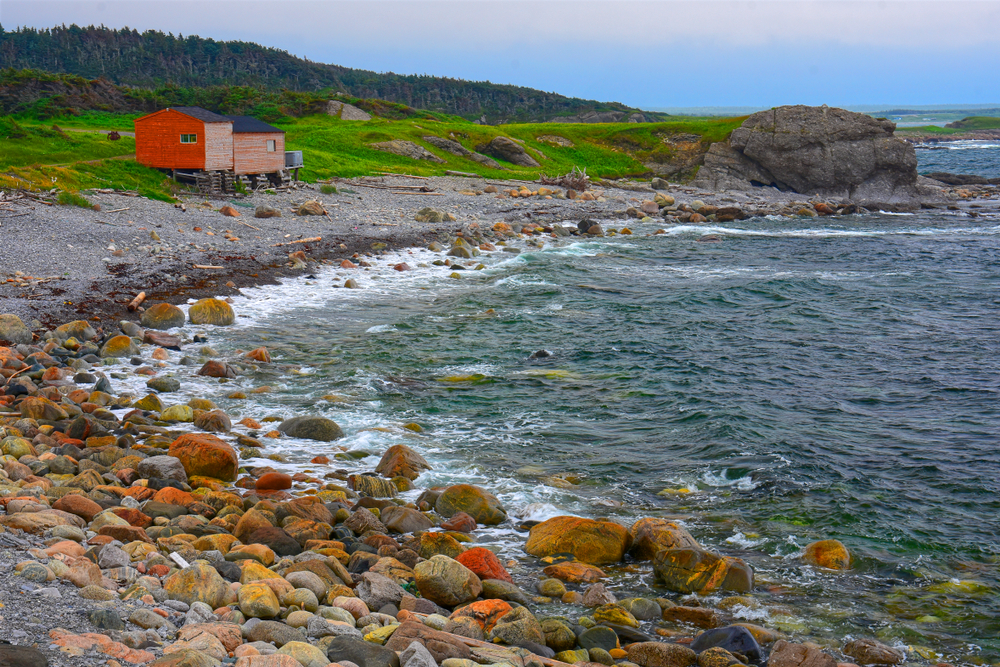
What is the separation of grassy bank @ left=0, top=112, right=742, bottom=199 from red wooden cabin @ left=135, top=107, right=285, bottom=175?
1.18 metres

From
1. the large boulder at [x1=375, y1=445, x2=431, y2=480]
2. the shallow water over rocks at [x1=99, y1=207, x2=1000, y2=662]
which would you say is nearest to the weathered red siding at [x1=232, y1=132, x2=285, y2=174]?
the shallow water over rocks at [x1=99, y1=207, x2=1000, y2=662]

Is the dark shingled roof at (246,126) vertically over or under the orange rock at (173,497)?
over

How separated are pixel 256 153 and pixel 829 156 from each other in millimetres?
48980

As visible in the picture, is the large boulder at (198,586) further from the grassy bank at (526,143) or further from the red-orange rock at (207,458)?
the grassy bank at (526,143)

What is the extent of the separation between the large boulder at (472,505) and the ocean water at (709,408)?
13.4 inches

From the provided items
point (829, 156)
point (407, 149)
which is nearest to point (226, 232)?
point (407, 149)

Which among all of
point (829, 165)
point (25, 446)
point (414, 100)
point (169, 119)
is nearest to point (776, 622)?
point (25, 446)

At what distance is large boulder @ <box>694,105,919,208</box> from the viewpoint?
66812mm

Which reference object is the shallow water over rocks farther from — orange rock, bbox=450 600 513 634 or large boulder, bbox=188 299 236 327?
orange rock, bbox=450 600 513 634

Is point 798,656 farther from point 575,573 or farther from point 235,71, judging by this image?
point 235,71

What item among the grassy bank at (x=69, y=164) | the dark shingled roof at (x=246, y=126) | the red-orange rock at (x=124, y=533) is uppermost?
the dark shingled roof at (x=246, y=126)

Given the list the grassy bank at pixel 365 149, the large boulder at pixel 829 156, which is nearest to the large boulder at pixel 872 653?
the grassy bank at pixel 365 149

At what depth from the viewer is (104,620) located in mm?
7273

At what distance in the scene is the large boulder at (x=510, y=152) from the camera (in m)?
74.4
